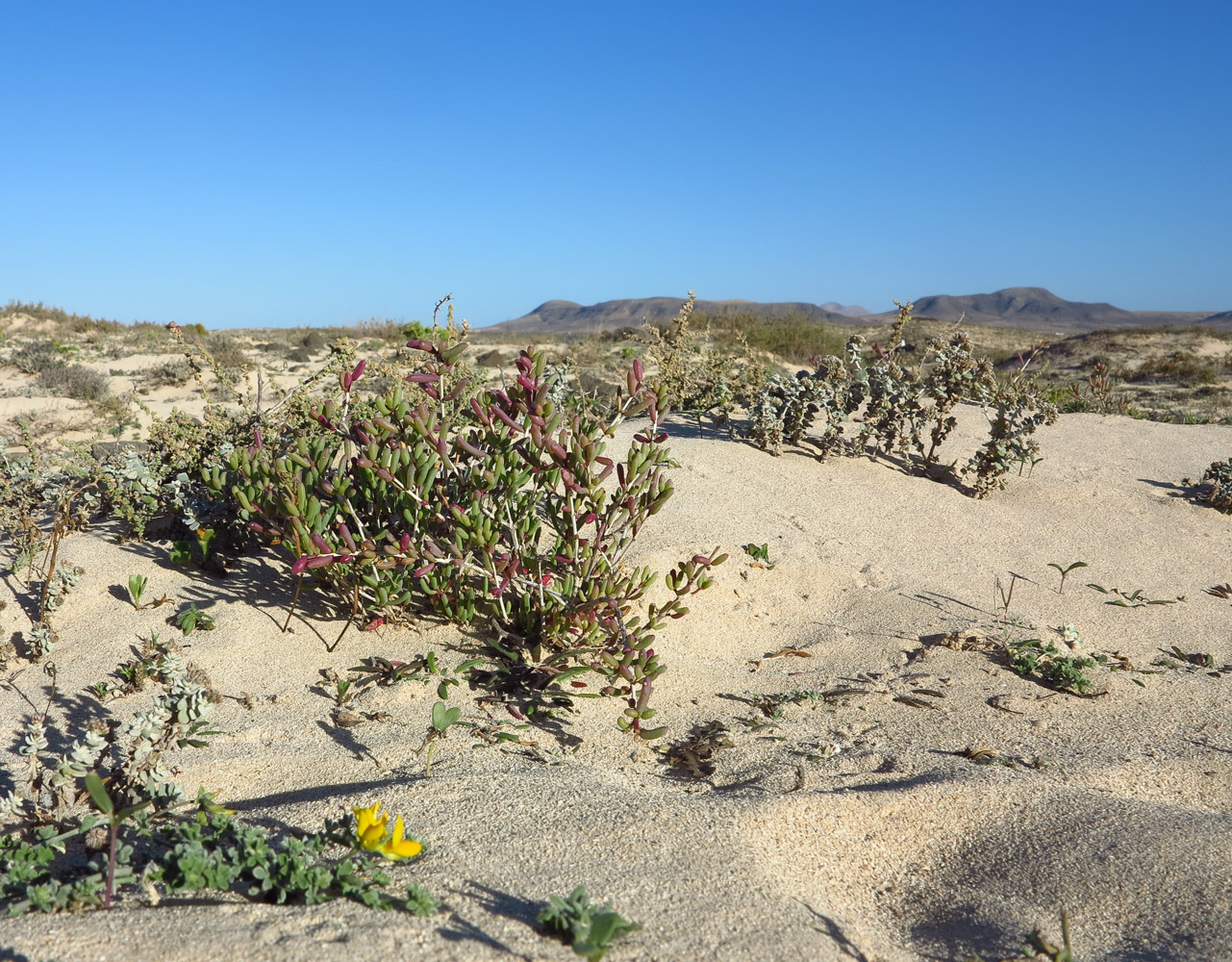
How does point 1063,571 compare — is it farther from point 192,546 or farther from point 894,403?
point 192,546

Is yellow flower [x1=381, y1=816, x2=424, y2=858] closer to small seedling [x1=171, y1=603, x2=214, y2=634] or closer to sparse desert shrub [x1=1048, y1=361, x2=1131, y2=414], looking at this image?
small seedling [x1=171, y1=603, x2=214, y2=634]

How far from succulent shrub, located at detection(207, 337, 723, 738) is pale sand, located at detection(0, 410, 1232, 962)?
0.22m

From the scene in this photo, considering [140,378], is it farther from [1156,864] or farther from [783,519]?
[1156,864]

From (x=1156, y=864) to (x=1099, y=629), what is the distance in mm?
1828

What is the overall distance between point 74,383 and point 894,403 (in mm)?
8976

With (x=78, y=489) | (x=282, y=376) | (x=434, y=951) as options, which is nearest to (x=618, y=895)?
(x=434, y=951)

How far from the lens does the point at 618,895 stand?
1642 mm

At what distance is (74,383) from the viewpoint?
945 centimetres

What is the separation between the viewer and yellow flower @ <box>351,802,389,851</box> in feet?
5.58

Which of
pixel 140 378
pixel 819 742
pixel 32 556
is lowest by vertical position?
pixel 819 742

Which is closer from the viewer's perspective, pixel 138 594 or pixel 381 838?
pixel 381 838

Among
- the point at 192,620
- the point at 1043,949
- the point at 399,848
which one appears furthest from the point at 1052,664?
the point at 192,620

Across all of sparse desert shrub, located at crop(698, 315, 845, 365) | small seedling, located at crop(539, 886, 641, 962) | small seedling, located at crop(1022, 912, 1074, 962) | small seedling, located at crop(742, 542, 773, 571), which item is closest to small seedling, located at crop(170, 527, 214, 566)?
small seedling, located at crop(742, 542, 773, 571)

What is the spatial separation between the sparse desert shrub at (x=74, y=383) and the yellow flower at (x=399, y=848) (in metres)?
8.99
